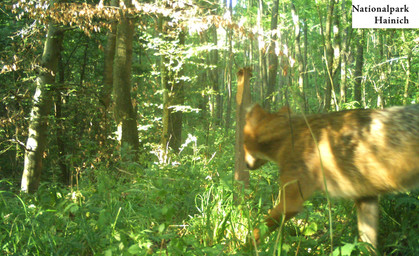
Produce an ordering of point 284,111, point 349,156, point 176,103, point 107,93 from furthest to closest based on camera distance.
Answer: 1. point 176,103
2. point 107,93
3. point 284,111
4. point 349,156

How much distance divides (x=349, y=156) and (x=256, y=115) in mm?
975

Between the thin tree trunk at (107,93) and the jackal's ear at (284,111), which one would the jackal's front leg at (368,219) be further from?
the thin tree trunk at (107,93)

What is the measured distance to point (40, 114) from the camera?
32.1 ft

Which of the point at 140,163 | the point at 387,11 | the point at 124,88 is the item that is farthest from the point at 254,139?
the point at 124,88

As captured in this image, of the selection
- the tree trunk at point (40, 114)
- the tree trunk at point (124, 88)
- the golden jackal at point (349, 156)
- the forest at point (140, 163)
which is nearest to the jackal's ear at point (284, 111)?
the forest at point (140, 163)

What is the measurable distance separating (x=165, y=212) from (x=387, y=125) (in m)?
2.01

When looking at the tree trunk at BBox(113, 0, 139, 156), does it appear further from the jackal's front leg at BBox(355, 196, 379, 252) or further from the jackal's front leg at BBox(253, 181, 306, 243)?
the jackal's front leg at BBox(253, 181, 306, 243)

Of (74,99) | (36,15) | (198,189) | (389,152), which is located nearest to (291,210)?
(389,152)

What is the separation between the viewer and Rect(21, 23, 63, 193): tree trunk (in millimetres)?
9656

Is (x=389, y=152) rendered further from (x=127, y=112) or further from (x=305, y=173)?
(x=127, y=112)

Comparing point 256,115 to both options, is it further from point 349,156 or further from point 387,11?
point 387,11

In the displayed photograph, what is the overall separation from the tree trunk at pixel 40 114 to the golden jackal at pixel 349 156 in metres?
8.04

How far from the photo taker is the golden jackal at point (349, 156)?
2.79 meters

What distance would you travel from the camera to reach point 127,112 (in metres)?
10.3
